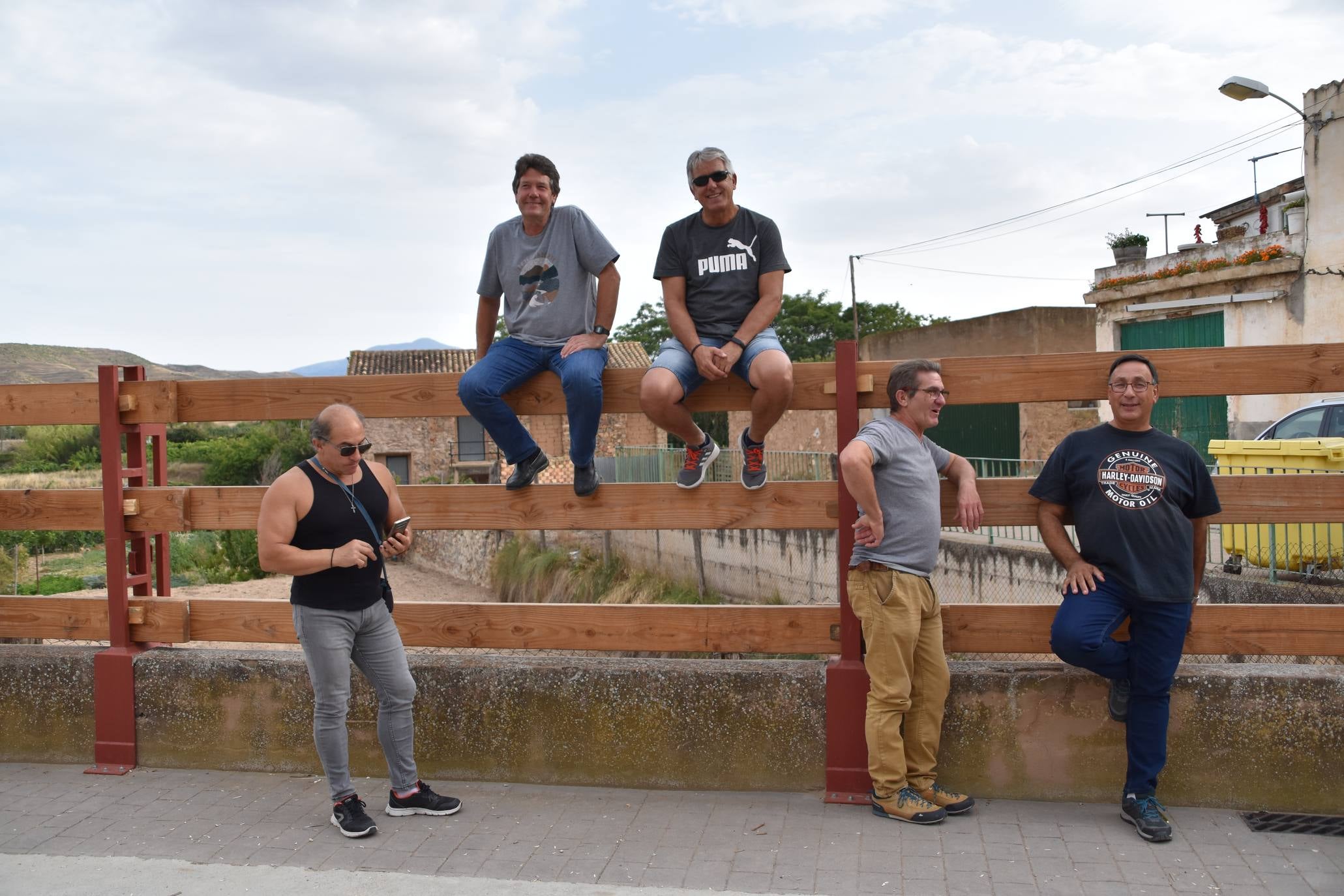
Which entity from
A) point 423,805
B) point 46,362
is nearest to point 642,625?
point 423,805

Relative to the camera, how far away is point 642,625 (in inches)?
190

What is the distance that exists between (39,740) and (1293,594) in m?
8.86

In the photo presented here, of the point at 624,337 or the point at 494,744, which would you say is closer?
the point at 494,744

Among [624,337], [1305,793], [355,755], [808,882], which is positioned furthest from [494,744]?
[624,337]

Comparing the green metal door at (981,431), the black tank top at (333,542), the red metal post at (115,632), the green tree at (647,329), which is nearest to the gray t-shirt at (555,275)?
the black tank top at (333,542)

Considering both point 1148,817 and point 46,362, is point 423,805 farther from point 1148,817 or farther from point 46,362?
point 46,362

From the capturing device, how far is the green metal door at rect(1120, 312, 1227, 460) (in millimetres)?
18500

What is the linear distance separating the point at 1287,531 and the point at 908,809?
650 cm

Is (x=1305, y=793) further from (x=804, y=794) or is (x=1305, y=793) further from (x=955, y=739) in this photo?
(x=804, y=794)

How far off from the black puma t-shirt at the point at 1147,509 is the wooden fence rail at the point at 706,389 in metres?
0.33

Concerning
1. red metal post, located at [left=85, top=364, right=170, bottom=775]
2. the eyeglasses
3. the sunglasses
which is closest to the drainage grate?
the sunglasses

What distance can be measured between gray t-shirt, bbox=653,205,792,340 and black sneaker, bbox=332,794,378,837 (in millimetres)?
2348

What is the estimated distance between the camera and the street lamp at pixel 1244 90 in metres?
15.0

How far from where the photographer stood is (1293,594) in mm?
8992
